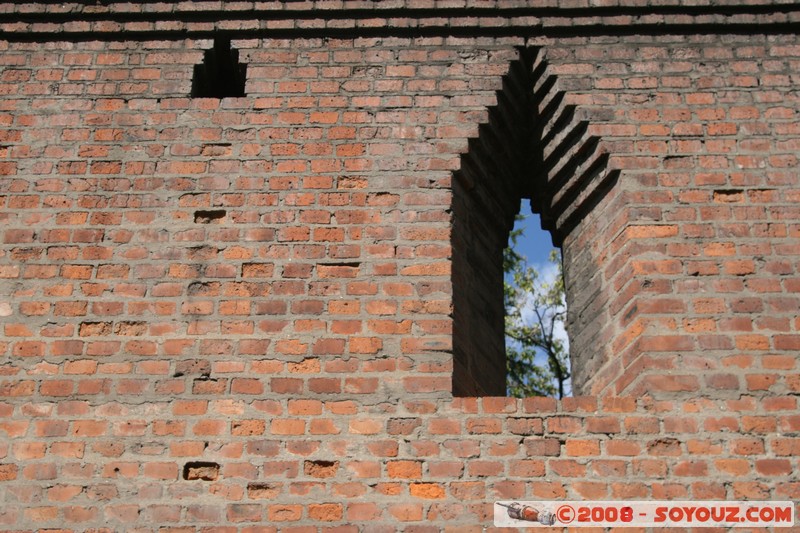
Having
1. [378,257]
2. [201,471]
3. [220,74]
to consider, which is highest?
[220,74]

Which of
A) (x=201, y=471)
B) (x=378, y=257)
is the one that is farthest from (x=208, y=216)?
(x=201, y=471)

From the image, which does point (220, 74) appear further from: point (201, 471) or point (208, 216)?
point (201, 471)

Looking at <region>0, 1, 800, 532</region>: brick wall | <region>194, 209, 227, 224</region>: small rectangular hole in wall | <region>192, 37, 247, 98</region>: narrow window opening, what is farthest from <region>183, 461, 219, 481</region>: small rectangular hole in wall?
<region>192, 37, 247, 98</region>: narrow window opening

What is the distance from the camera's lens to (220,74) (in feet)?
16.1

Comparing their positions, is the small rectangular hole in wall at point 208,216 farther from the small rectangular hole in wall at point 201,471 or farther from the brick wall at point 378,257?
the small rectangular hole in wall at point 201,471

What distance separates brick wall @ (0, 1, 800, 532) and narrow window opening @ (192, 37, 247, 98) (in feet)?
0.19

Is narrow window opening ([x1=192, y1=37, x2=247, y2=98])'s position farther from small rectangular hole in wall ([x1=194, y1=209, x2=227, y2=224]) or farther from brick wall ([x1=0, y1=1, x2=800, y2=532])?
small rectangular hole in wall ([x1=194, y1=209, x2=227, y2=224])

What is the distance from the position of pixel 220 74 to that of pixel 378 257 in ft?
4.74

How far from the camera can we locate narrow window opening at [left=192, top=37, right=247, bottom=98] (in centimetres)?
476

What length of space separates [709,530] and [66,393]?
2520mm

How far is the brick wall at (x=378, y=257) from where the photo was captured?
370 centimetres

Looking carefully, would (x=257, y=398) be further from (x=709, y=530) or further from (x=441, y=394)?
(x=709, y=530)

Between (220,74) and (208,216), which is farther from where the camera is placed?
(220,74)

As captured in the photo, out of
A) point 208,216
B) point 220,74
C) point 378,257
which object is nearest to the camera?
point 378,257
